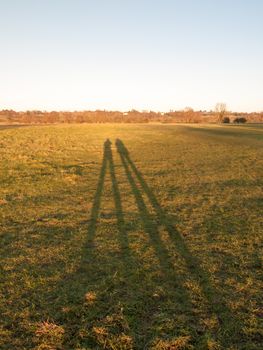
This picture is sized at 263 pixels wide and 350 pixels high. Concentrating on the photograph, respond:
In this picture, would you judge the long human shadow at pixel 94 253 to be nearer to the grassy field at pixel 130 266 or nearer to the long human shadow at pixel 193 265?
the grassy field at pixel 130 266

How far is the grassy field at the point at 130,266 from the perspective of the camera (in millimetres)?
4184

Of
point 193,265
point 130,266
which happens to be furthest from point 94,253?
point 193,265

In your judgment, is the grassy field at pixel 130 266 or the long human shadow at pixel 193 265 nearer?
the grassy field at pixel 130 266

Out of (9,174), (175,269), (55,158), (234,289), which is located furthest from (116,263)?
(55,158)

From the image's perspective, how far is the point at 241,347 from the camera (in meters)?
3.94

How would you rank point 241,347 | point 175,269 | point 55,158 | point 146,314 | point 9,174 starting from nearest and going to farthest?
1. point 241,347
2. point 146,314
3. point 175,269
4. point 9,174
5. point 55,158

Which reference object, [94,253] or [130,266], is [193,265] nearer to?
[130,266]

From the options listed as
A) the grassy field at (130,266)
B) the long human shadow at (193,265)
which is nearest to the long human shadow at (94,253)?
the grassy field at (130,266)

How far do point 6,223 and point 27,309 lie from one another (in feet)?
14.0

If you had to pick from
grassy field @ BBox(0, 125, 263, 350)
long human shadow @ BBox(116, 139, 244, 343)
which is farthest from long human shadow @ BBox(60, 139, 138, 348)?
long human shadow @ BBox(116, 139, 244, 343)

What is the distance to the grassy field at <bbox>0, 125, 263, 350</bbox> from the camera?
165 inches

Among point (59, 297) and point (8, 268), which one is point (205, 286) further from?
point (8, 268)

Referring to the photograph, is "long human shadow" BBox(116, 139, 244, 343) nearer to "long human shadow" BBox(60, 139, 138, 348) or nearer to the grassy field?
the grassy field

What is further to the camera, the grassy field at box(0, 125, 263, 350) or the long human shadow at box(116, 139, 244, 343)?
the long human shadow at box(116, 139, 244, 343)
